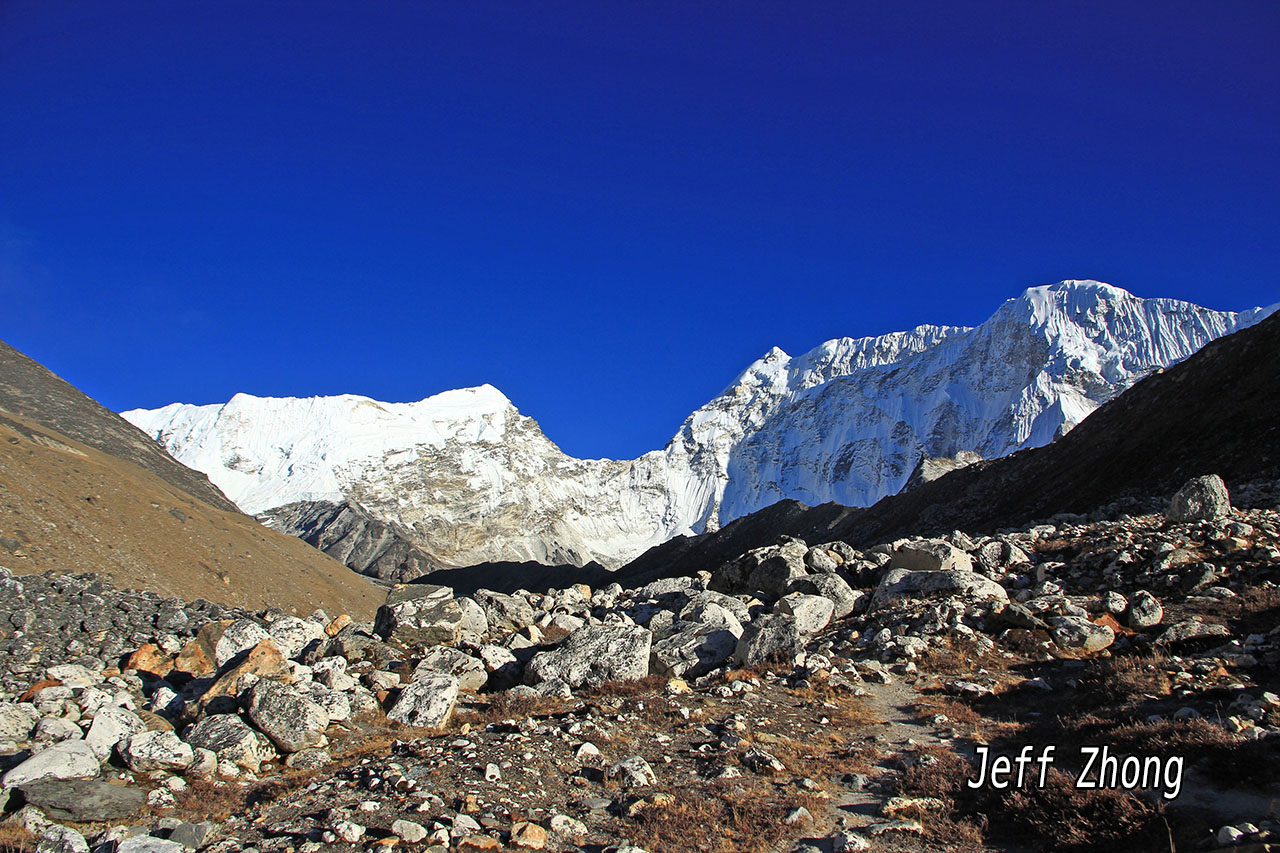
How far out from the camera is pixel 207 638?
58.2 feet

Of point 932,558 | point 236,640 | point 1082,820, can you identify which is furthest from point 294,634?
point 932,558

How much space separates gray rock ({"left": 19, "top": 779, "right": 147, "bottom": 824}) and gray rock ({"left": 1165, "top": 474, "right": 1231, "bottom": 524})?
29077 millimetres

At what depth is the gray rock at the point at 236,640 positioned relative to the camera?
17.0 metres

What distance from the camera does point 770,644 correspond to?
17.1 meters

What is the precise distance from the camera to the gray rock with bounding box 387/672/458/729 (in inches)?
540

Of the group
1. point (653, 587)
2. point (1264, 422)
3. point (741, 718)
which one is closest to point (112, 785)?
point (741, 718)

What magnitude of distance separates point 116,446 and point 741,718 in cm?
12166

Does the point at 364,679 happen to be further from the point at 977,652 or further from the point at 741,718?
the point at 977,652

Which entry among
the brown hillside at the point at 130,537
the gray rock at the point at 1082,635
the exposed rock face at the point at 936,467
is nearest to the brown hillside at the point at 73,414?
the brown hillside at the point at 130,537

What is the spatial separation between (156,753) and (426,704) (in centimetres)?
458

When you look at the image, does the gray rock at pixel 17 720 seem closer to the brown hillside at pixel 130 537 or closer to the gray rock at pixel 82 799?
the gray rock at pixel 82 799

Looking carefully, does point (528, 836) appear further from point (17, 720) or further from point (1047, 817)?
point (17, 720)

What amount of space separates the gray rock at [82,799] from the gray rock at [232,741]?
1420 mm

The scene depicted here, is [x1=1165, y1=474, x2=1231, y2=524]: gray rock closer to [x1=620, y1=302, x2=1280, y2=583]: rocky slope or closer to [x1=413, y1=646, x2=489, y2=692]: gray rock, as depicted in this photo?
[x1=620, y1=302, x2=1280, y2=583]: rocky slope
